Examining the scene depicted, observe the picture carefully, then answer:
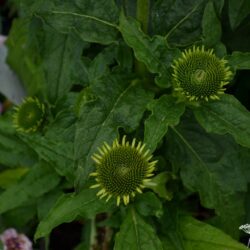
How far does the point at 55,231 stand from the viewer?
2287 millimetres

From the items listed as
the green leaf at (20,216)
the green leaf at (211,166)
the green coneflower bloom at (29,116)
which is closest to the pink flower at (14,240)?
the green leaf at (20,216)

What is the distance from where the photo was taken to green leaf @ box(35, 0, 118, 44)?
5.21 feet

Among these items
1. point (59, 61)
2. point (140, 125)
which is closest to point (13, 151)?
point (59, 61)

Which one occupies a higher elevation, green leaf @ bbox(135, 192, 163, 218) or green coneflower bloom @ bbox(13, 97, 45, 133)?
green coneflower bloom @ bbox(13, 97, 45, 133)

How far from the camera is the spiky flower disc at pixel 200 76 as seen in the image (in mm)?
1398

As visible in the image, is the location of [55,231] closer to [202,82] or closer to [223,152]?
[223,152]

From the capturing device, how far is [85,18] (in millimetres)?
1599

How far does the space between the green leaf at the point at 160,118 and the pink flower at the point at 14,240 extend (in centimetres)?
87

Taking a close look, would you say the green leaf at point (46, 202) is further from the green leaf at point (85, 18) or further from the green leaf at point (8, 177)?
the green leaf at point (85, 18)

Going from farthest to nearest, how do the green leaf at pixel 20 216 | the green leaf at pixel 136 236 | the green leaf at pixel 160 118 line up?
1. the green leaf at pixel 20 216
2. the green leaf at pixel 136 236
3. the green leaf at pixel 160 118

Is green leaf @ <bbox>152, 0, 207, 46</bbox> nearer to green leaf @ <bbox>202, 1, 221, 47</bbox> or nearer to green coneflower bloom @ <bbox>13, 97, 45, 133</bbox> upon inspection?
green leaf @ <bbox>202, 1, 221, 47</bbox>

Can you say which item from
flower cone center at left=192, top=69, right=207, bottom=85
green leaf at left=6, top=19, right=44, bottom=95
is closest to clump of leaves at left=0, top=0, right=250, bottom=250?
flower cone center at left=192, top=69, right=207, bottom=85

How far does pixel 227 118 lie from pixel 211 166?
0.26 m

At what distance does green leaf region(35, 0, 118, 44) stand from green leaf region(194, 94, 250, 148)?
33 centimetres
